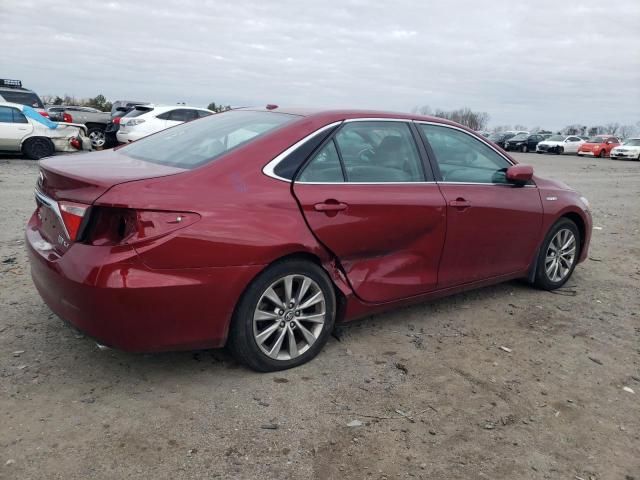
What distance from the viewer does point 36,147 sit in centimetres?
1461

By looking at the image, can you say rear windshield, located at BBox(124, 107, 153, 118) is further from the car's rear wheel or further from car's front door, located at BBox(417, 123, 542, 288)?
car's front door, located at BBox(417, 123, 542, 288)

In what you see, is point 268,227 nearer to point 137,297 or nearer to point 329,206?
point 329,206

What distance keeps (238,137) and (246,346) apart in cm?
129

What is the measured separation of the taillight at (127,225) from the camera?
9.32ft

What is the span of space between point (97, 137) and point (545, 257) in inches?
772

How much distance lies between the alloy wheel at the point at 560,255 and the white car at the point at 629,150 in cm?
3243

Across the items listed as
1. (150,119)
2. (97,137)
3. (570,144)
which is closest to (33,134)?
(150,119)

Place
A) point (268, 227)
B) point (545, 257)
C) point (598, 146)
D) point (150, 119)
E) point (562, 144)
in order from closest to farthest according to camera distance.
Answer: point (268, 227) < point (545, 257) < point (150, 119) < point (598, 146) < point (562, 144)

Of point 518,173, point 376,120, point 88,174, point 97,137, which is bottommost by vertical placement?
point 97,137

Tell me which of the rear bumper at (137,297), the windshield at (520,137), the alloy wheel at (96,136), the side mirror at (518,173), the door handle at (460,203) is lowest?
the alloy wheel at (96,136)

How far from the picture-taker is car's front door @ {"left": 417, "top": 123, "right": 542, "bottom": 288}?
13.8 ft

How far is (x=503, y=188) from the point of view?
461 cm

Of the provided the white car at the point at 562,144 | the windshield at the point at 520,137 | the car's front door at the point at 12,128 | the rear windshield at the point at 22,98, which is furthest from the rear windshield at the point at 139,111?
the windshield at the point at 520,137

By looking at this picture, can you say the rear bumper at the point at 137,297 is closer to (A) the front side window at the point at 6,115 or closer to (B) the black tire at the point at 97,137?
(A) the front side window at the point at 6,115
